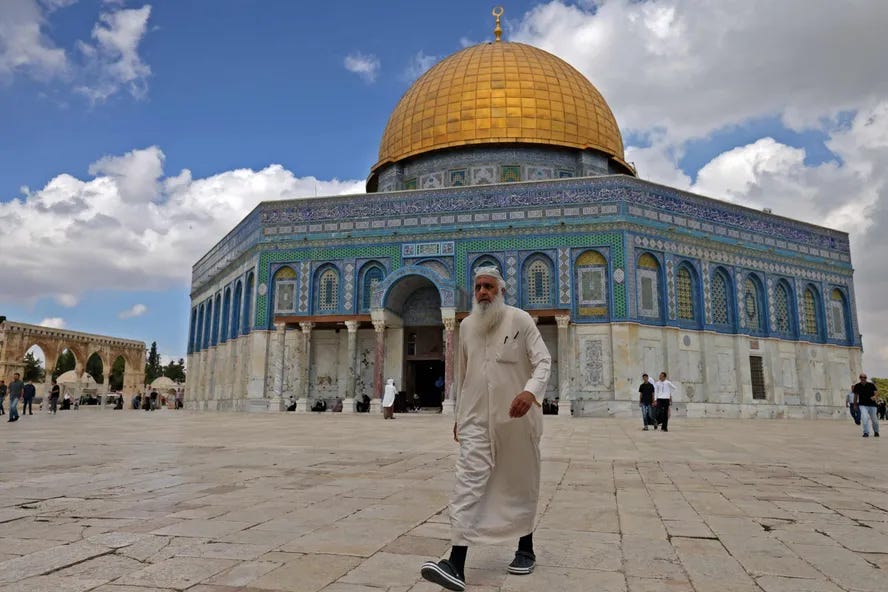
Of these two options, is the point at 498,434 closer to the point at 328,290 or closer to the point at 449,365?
the point at 449,365

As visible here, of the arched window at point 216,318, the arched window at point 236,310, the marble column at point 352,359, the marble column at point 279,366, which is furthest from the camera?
the arched window at point 216,318

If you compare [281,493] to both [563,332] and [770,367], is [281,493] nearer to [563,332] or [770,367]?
[563,332]

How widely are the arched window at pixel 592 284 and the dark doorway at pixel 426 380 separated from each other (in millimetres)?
5621

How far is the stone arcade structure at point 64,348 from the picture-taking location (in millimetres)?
41156

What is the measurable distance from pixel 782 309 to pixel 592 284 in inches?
343

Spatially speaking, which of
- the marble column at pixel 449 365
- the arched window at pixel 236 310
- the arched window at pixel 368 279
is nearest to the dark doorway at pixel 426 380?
the marble column at pixel 449 365

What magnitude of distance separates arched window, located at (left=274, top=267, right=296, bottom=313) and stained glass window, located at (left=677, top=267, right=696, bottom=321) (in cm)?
1378

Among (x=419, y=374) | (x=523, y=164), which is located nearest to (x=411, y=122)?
(x=523, y=164)

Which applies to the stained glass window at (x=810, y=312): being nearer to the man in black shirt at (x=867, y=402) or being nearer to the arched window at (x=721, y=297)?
the arched window at (x=721, y=297)

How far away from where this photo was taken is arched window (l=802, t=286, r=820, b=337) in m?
25.4

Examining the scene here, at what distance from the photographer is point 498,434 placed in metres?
3.22

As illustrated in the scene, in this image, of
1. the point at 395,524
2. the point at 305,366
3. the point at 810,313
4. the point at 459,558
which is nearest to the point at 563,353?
the point at 305,366


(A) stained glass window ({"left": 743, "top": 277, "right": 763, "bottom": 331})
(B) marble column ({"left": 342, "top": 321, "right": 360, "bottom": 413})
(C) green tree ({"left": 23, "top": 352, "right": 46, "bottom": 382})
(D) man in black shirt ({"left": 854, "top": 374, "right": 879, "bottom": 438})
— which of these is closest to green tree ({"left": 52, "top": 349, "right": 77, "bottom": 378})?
(C) green tree ({"left": 23, "top": 352, "right": 46, "bottom": 382})

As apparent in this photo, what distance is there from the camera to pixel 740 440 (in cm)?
1092
